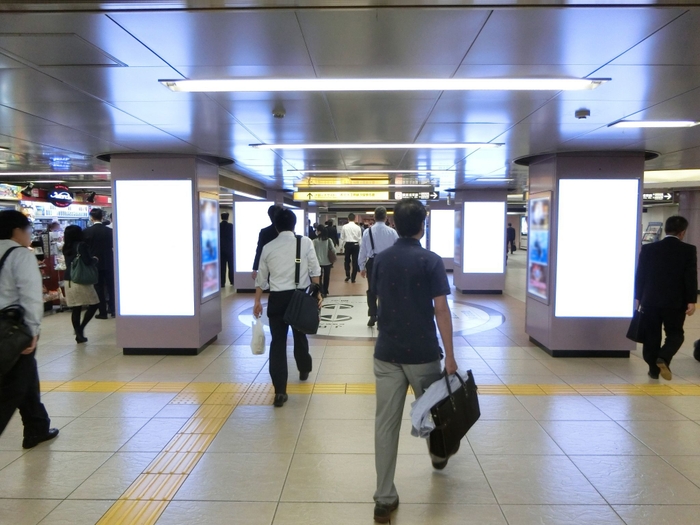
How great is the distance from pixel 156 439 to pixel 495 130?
398 centimetres

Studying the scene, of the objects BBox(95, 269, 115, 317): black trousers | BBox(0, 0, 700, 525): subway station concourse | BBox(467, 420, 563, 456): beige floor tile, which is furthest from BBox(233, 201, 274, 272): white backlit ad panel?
BBox(467, 420, 563, 456): beige floor tile

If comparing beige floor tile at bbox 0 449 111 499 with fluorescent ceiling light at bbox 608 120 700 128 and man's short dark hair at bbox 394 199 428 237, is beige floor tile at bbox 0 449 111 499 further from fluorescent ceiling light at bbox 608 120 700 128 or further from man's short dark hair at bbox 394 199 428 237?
fluorescent ceiling light at bbox 608 120 700 128

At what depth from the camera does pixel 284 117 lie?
4.35 metres

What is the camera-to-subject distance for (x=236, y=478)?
10.1ft

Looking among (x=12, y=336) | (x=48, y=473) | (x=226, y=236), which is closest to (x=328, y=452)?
(x=48, y=473)

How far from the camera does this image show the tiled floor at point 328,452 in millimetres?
2730

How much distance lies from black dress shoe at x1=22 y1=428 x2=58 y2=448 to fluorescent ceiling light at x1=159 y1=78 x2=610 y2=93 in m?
2.57

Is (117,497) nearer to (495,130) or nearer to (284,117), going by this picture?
(284,117)

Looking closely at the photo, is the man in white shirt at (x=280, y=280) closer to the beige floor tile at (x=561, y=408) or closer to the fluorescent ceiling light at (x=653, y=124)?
the beige floor tile at (x=561, y=408)

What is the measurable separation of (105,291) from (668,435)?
827 cm

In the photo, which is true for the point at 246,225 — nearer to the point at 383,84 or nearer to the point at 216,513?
the point at 383,84

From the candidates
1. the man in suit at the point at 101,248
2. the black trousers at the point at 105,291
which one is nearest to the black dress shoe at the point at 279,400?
the man in suit at the point at 101,248

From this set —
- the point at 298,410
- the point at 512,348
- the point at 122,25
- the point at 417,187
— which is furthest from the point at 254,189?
the point at 122,25

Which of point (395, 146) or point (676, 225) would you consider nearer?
point (676, 225)
